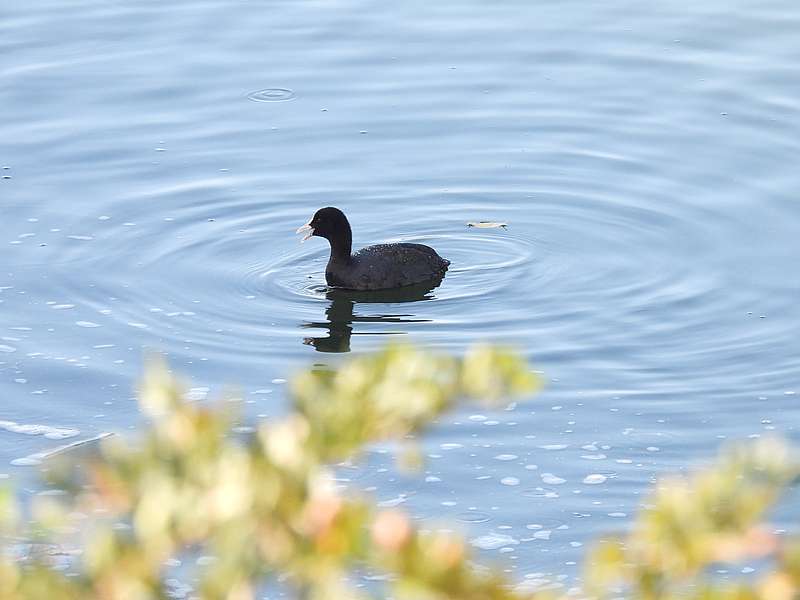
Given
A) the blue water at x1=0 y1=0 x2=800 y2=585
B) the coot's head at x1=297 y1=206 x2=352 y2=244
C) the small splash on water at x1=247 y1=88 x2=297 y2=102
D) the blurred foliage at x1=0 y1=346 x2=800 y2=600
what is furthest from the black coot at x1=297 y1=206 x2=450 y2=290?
the blurred foliage at x1=0 y1=346 x2=800 y2=600

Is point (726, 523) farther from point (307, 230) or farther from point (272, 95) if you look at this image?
point (272, 95)

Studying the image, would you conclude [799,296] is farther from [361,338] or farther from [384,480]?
[384,480]

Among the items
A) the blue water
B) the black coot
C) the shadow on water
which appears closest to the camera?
the blue water

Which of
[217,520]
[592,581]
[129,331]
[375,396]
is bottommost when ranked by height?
A: [129,331]

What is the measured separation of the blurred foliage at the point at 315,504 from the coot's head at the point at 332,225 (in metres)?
9.29

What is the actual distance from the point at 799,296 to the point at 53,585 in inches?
372

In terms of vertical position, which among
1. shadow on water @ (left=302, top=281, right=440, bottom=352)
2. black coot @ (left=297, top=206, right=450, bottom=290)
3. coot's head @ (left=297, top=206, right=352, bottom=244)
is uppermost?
coot's head @ (left=297, top=206, right=352, bottom=244)

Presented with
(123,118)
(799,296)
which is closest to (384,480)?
(799,296)

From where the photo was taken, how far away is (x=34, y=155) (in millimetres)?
14078

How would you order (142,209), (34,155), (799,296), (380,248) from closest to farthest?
(799,296) < (380,248) < (142,209) < (34,155)

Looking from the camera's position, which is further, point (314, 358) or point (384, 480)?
point (314, 358)

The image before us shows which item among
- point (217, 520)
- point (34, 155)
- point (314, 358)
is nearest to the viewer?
point (217, 520)

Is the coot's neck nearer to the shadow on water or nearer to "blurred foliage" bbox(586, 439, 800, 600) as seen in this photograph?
the shadow on water

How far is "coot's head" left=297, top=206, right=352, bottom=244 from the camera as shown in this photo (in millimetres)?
11805
